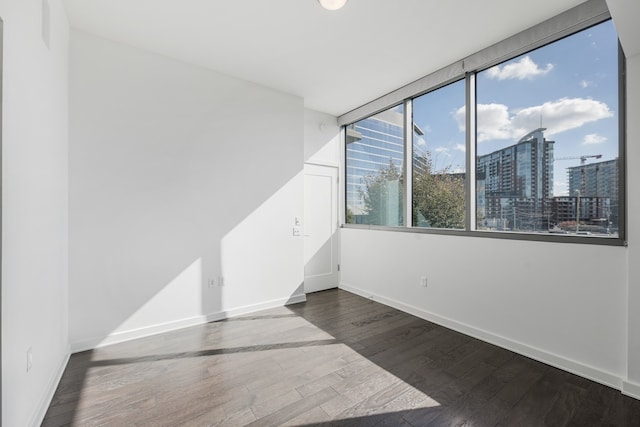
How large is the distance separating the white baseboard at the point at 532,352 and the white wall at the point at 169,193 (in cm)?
184

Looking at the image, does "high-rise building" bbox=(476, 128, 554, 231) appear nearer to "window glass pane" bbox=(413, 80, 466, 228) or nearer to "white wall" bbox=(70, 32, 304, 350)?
"window glass pane" bbox=(413, 80, 466, 228)

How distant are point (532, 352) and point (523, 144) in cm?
192

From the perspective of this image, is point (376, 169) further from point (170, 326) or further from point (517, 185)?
point (170, 326)

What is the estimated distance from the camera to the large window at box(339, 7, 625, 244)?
2303mm

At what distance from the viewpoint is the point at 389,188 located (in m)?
4.28

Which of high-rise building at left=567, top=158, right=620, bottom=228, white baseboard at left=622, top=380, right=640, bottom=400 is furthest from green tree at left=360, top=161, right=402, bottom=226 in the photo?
white baseboard at left=622, top=380, right=640, bottom=400

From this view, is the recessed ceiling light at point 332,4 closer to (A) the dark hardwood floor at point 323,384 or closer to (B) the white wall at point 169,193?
(B) the white wall at point 169,193

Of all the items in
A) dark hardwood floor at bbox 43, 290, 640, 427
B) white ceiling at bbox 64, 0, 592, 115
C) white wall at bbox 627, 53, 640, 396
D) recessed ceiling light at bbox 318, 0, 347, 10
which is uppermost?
white ceiling at bbox 64, 0, 592, 115

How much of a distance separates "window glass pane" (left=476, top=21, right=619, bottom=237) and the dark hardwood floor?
1.27 meters

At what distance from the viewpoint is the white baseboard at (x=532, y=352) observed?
2141mm

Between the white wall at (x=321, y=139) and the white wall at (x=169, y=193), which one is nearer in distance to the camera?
the white wall at (x=169, y=193)

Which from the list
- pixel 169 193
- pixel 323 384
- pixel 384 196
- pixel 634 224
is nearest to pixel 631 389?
pixel 634 224

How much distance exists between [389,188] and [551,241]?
2128mm

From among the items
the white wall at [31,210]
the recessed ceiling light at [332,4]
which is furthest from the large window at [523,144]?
the white wall at [31,210]
